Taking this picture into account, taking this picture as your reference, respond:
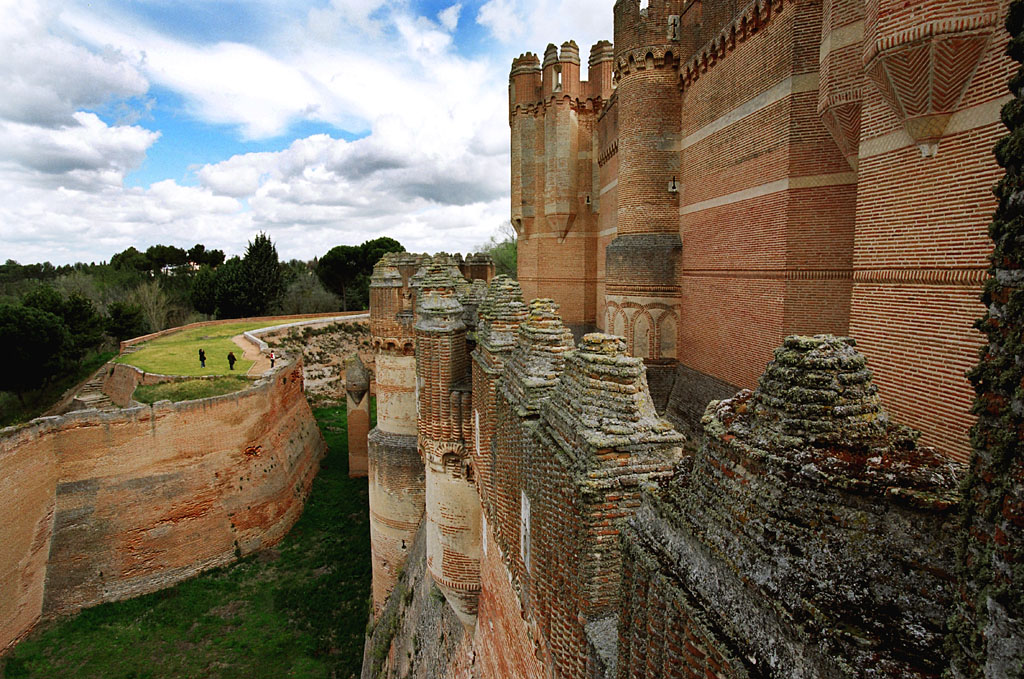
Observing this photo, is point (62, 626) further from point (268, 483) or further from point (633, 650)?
point (633, 650)

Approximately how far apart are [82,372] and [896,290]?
35342 mm

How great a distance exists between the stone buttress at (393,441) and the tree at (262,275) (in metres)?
33.5

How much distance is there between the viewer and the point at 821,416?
187cm

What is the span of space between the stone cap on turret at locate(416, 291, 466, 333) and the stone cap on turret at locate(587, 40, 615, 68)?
34.9 feet

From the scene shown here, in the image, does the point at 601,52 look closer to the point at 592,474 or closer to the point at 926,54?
Answer: the point at 926,54

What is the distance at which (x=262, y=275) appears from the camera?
42.8 m

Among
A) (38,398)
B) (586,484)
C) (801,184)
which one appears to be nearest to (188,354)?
(38,398)

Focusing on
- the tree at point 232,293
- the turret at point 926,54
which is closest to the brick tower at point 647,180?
the turret at point 926,54

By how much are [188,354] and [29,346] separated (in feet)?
21.5

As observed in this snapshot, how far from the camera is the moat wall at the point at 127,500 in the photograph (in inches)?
501

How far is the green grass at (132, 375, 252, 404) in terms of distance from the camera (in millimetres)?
16703

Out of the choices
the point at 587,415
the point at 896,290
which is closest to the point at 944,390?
the point at 896,290

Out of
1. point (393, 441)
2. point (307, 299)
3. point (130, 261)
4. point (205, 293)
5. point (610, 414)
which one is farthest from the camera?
point (130, 261)

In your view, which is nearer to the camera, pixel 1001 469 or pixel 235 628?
pixel 1001 469
